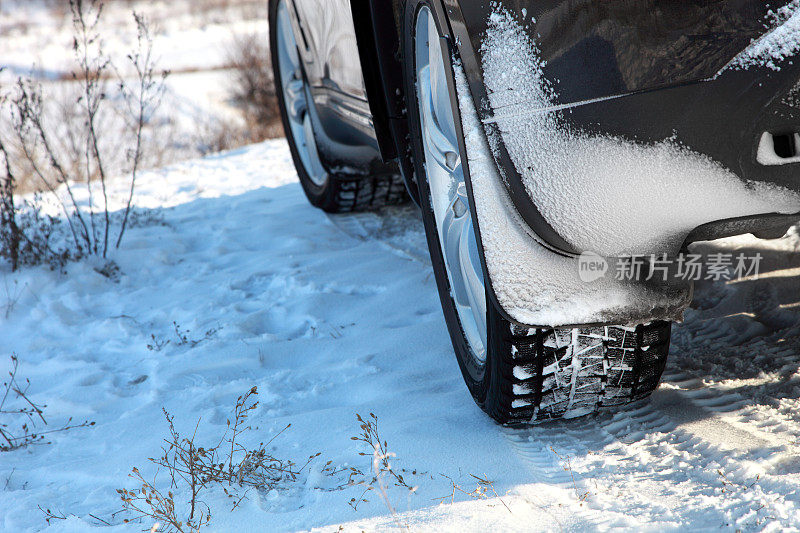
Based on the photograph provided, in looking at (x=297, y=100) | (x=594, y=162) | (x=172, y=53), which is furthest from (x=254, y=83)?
(x=594, y=162)

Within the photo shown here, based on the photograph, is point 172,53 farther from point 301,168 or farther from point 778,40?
point 778,40

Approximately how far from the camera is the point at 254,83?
37.3 ft

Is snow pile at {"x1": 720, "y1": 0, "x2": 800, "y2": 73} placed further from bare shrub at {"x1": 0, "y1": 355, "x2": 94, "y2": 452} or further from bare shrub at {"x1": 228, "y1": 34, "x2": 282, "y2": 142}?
bare shrub at {"x1": 228, "y1": 34, "x2": 282, "y2": 142}

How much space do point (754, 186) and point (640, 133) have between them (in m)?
0.23

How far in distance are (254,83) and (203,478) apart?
34.7ft

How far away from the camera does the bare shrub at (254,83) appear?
426 inches

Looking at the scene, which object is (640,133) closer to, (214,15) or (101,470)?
(101,470)

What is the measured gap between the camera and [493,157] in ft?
4.57

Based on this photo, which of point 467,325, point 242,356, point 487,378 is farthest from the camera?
point 242,356

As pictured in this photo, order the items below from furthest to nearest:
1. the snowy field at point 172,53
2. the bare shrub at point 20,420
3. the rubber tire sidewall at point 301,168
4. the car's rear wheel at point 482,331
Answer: the snowy field at point 172,53 < the rubber tire sidewall at point 301,168 < the bare shrub at point 20,420 < the car's rear wheel at point 482,331

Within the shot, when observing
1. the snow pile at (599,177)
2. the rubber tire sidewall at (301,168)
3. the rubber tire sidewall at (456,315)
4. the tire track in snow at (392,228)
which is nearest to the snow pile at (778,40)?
the snow pile at (599,177)

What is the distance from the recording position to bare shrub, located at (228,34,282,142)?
35.5 feet

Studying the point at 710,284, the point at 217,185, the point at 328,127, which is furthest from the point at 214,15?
the point at 710,284

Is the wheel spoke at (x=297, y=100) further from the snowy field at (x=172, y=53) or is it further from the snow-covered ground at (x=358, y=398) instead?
the snowy field at (x=172, y=53)
